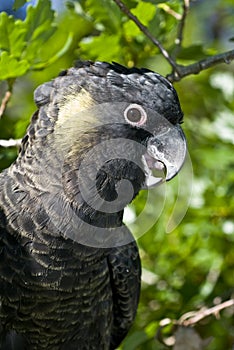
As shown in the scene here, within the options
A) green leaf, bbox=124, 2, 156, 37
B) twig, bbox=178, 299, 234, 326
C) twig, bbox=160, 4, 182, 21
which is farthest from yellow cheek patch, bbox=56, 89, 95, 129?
twig, bbox=178, 299, 234, 326

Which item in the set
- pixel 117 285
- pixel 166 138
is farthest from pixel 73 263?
pixel 166 138

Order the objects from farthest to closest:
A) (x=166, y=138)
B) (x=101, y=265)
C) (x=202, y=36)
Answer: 1. (x=202, y=36)
2. (x=101, y=265)
3. (x=166, y=138)

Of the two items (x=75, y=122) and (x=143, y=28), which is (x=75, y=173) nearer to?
(x=75, y=122)

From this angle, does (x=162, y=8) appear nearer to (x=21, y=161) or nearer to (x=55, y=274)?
(x=21, y=161)

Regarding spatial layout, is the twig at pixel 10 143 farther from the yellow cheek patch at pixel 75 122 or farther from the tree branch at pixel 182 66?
the tree branch at pixel 182 66

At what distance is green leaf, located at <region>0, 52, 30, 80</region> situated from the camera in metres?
2.95

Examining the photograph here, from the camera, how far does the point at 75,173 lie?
2.95 m

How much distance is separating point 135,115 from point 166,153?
0.18 m

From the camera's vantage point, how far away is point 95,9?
126 inches

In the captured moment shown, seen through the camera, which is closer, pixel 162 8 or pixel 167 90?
pixel 167 90

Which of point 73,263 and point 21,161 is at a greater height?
point 21,161

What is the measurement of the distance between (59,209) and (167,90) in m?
0.59

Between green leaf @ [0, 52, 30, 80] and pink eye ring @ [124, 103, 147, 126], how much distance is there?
17.9 inches

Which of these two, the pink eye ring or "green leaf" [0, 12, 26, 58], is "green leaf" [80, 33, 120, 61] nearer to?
"green leaf" [0, 12, 26, 58]
